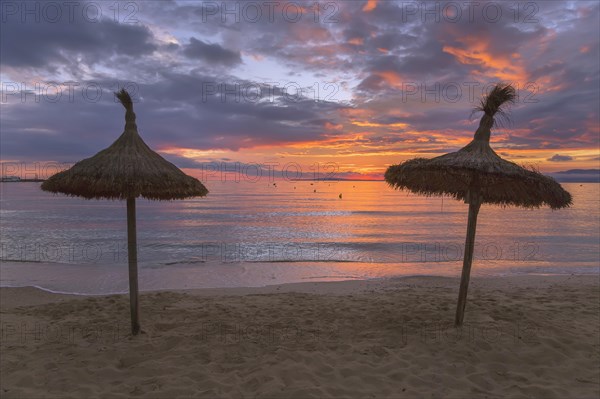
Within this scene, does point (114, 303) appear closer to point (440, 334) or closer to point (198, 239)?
point (440, 334)

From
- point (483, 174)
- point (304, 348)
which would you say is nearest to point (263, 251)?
point (304, 348)

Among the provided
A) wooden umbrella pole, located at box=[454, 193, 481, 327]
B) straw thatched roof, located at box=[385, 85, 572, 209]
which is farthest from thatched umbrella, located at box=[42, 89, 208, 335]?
wooden umbrella pole, located at box=[454, 193, 481, 327]

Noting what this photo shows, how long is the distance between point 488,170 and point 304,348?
4.02 m

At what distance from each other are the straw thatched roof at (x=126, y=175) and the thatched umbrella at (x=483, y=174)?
385 centimetres

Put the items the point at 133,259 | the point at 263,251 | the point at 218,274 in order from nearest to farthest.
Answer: the point at 133,259 < the point at 218,274 < the point at 263,251

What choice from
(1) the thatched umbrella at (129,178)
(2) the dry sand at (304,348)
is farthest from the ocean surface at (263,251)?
(1) the thatched umbrella at (129,178)

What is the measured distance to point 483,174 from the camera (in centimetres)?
583

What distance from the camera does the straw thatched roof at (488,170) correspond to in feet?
18.7

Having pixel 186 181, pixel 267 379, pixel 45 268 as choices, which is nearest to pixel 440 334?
pixel 267 379

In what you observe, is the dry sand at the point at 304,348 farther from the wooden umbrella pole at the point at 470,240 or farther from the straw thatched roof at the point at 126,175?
the straw thatched roof at the point at 126,175

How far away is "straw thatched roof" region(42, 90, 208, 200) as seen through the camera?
224 inches

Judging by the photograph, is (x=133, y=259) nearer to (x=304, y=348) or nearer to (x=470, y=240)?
(x=304, y=348)

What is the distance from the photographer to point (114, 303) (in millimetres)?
8898

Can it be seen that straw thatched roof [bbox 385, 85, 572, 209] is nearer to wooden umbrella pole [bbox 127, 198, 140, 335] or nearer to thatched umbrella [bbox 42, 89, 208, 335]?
thatched umbrella [bbox 42, 89, 208, 335]
